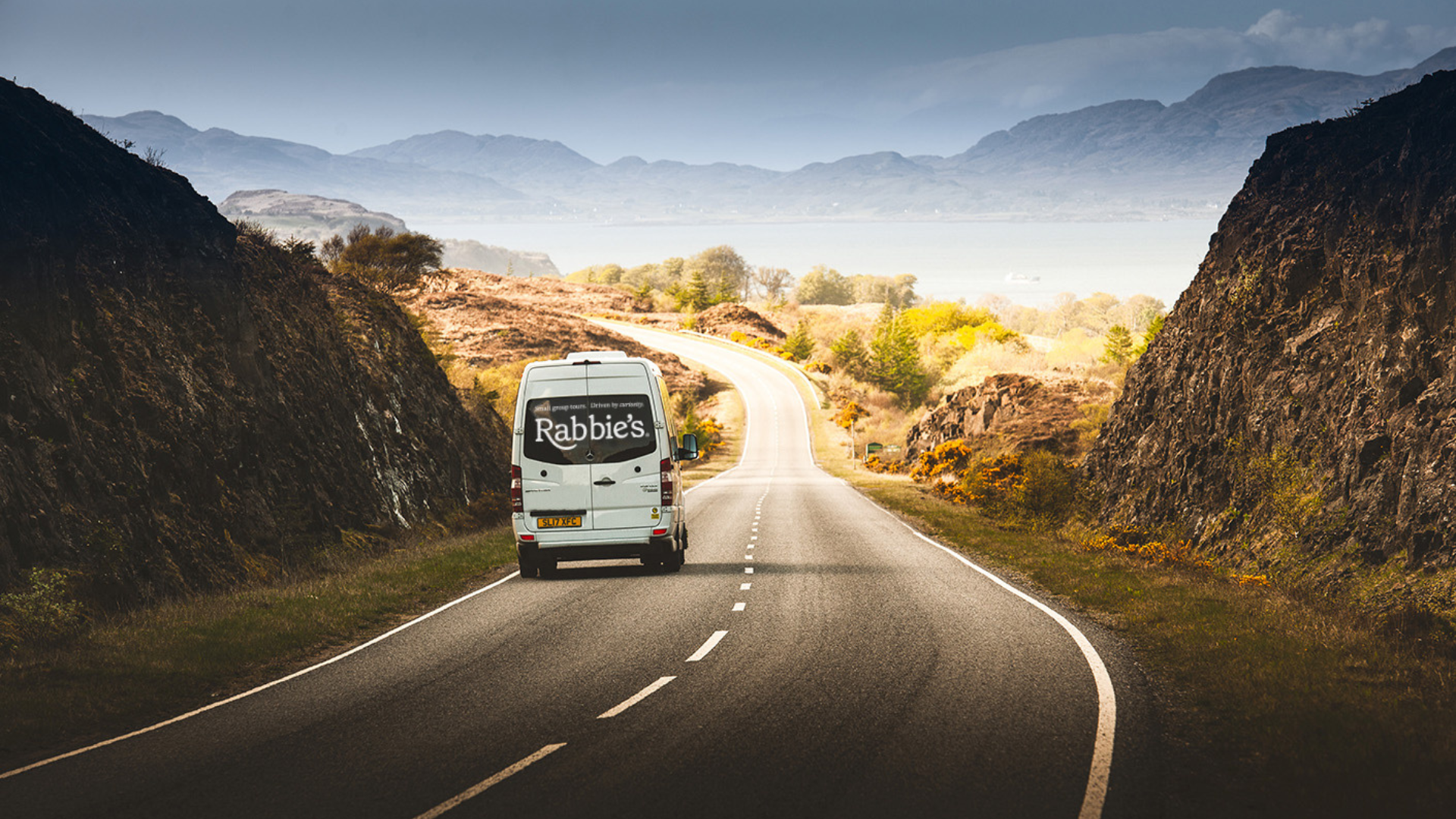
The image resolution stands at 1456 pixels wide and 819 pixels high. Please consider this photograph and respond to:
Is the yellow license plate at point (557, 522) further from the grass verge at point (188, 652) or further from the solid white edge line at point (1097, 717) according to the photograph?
the solid white edge line at point (1097, 717)

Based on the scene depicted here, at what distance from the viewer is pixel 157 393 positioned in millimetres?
15508

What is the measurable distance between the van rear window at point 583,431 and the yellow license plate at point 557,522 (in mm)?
854

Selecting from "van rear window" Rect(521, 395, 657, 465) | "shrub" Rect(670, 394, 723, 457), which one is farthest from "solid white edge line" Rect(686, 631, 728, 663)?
"shrub" Rect(670, 394, 723, 457)

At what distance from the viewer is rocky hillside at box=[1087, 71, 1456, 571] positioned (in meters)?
14.2

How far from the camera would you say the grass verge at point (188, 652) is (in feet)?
27.0

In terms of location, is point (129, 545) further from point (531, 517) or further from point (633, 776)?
point (633, 776)

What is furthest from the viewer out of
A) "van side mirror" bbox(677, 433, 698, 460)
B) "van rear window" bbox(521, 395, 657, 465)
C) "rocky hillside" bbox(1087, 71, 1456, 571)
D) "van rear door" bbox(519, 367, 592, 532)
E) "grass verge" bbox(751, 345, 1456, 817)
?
"van side mirror" bbox(677, 433, 698, 460)

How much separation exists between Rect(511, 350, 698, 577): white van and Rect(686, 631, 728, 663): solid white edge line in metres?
4.78

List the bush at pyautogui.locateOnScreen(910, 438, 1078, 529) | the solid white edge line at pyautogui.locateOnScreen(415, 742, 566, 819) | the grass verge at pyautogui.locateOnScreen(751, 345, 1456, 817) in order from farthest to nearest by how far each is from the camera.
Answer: the bush at pyautogui.locateOnScreen(910, 438, 1078, 529) → the grass verge at pyautogui.locateOnScreen(751, 345, 1456, 817) → the solid white edge line at pyautogui.locateOnScreen(415, 742, 566, 819)

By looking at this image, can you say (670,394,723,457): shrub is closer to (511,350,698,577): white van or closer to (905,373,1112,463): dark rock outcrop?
(905,373,1112,463): dark rock outcrop

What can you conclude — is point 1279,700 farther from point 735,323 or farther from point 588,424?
point 735,323

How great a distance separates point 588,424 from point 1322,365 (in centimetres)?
1226

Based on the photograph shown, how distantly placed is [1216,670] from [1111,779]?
11.6ft

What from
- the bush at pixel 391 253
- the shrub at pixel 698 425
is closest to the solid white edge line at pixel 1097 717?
the bush at pixel 391 253
